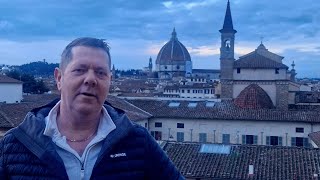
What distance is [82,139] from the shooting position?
266cm

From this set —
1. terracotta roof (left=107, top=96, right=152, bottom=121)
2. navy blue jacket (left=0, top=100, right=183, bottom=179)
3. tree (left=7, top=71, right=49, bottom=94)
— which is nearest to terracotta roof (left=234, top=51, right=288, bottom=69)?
terracotta roof (left=107, top=96, right=152, bottom=121)

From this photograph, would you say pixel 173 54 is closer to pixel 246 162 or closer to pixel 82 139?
pixel 246 162

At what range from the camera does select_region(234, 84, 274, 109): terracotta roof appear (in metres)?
36.4

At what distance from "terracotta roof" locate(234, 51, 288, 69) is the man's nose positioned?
39.1m

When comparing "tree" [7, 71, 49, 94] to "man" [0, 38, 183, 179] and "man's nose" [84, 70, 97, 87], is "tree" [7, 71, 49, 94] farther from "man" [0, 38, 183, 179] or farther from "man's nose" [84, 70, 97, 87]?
"man's nose" [84, 70, 97, 87]

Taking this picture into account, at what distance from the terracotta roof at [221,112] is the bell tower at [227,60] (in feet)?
18.4

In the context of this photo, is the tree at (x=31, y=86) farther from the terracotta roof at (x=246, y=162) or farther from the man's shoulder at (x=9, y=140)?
the man's shoulder at (x=9, y=140)

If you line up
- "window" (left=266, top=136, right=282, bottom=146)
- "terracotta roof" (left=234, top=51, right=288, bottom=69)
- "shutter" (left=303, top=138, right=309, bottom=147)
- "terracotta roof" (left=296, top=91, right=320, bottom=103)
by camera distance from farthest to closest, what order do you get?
"terracotta roof" (left=296, top=91, right=320, bottom=103) < "terracotta roof" (left=234, top=51, right=288, bottom=69) < "window" (left=266, top=136, right=282, bottom=146) < "shutter" (left=303, top=138, right=309, bottom=147)

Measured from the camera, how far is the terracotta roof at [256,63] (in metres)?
40.7

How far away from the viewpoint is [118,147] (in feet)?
8.63

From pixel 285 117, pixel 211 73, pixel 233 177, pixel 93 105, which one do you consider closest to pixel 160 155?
pixel 93 105

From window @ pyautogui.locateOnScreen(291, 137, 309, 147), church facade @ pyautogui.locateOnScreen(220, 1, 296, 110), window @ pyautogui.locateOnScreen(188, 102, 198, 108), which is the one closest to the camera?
window @ pyautogui.locateOnScreen(291, 137, 309, 147)

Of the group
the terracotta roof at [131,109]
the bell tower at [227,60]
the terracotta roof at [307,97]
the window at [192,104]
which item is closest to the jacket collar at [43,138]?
the terracotta roof at [131,109]

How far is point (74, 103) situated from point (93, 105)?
10 cm
